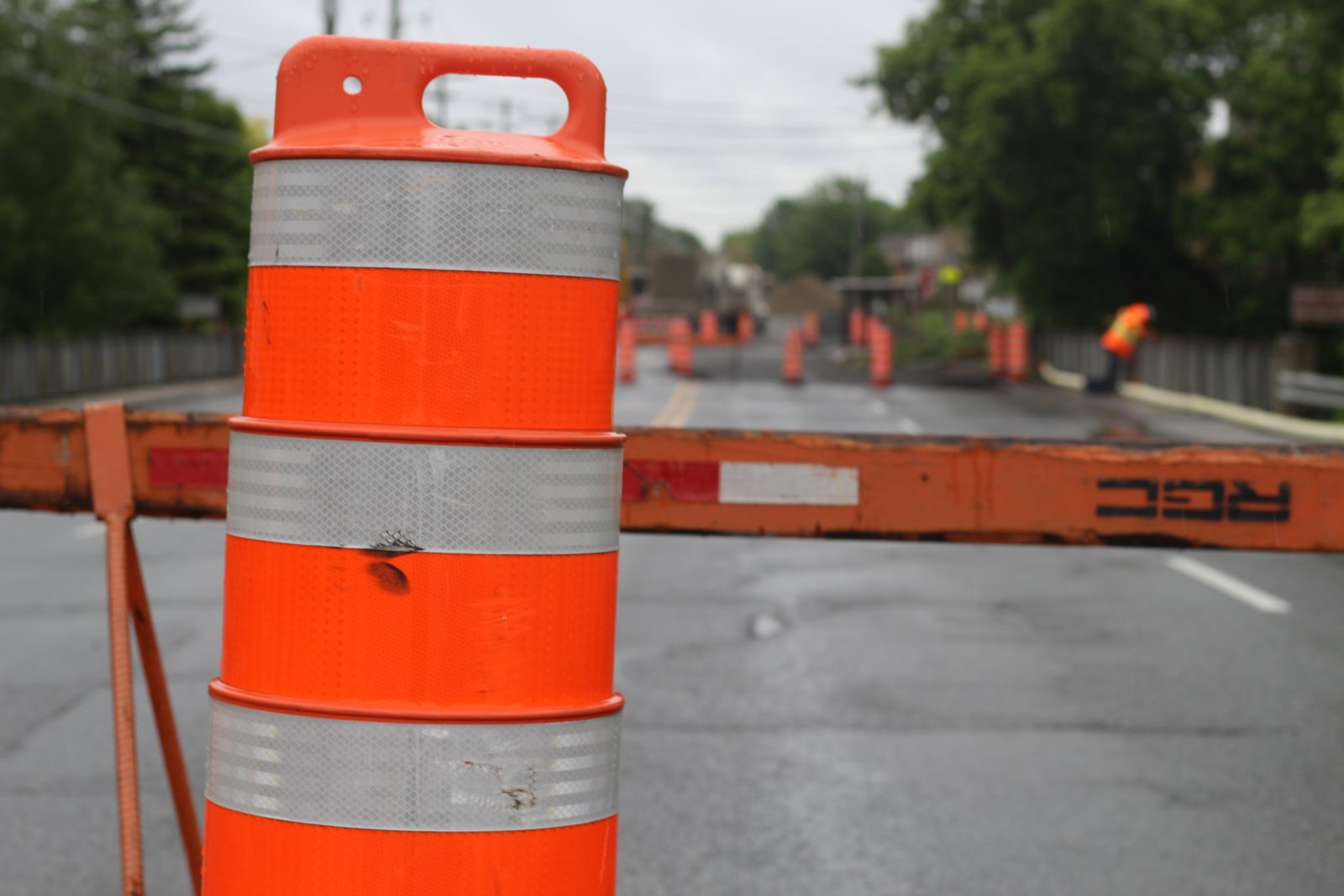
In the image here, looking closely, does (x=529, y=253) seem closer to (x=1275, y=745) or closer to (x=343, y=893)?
(x=343, y=893)

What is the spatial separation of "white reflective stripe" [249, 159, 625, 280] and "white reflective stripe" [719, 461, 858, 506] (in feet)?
5.62

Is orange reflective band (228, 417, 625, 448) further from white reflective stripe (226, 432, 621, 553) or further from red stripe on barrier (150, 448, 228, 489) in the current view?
red stripe on barrier (150, 448, 228, 489)

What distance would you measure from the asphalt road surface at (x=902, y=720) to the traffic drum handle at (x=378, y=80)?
346 centimetres

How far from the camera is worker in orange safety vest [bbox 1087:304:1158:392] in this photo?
A: 33.4 meters

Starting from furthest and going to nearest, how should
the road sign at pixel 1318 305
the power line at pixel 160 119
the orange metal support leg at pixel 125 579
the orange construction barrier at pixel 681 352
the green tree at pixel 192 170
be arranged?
1. the green tree at pixel 192 170
2. the power line at pixel 160 119
3. the orange construction barrier at pixel 681 352
4. the road sign at pixel 1318 305
5. the orange metal support leg at pixel 125 579

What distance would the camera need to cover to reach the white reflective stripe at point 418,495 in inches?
87.5

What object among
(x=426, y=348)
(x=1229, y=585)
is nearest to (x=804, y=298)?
(x=1229, y=585)

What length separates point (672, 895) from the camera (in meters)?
5.37

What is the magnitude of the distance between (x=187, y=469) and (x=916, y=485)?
1.49 metres

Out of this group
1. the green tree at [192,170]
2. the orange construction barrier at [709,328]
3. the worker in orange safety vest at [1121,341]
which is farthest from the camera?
the orange construction barrier at [709,328]

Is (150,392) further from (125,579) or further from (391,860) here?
(391,860)

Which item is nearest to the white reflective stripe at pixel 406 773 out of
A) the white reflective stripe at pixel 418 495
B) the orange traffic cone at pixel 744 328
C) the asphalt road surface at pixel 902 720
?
the white reflective stripe at pixel 418 495

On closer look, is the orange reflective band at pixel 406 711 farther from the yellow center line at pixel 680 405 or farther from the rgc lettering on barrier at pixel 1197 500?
the yellow center line at pixel 680 405

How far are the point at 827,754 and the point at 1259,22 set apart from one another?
3741 centimetres
